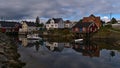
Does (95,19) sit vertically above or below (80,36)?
above

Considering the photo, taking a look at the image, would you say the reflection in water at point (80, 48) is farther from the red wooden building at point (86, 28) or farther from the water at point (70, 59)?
the red wooden building at point (86, 28)

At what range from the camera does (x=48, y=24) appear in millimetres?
154125

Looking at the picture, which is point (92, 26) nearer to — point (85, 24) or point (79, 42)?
point (85, 24)

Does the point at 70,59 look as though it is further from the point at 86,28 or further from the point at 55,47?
the point at 86,28

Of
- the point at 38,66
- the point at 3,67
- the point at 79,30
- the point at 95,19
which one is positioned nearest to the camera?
the point at 3,67

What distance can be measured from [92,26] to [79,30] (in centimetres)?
613

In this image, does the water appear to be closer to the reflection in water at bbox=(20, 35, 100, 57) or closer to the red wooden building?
the reflection in water at bbox=(20, 35, 100, 57)

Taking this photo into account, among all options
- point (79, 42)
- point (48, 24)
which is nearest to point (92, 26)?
point (79, 42)

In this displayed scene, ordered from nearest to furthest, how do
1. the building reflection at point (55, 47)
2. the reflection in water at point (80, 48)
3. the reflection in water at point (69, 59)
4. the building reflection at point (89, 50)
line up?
the reflection in water at point (69, 59), the building reflection at point (89, 50), the reflection in water at point (80, 48), the building reflection at point (55, 47)

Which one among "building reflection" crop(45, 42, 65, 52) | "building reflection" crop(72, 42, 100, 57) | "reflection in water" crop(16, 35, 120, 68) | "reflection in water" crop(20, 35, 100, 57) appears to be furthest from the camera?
"building reflection" crop(45, 42, 65, 52)

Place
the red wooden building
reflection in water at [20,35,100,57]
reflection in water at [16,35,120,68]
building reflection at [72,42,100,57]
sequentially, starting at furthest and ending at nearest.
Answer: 1. the red wooden building
2. reflection in water at [20,35,100,57]
3. building reflection at [72,42,100,57]
4. reflection in water at [16,35,120,68]

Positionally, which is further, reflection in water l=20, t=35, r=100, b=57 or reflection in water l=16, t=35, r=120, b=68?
reflection in water l=20, t=35, r=100, b=57

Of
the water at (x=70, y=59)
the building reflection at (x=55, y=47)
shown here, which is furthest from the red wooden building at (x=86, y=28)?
the water at (x=70, y=59)

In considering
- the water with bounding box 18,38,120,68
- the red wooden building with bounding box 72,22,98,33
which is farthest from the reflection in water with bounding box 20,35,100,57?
the red wooden building with bounding box 72,22,98,33
